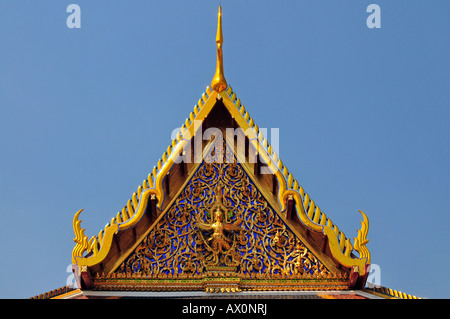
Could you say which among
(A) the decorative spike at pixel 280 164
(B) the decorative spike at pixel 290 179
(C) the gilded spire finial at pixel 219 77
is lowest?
(B) the decorative spike at pixel 290 179

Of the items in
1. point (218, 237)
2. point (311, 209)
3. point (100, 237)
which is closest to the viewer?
point (100, 237)

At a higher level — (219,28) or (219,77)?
(219,28)

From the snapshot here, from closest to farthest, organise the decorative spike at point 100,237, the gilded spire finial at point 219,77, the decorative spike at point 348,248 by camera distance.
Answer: the decorative spike at point 100,237, the decorative spike at point 348,248, the gilded spire finial at point 219,77

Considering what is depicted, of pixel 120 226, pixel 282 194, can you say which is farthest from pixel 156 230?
pixel 282 194

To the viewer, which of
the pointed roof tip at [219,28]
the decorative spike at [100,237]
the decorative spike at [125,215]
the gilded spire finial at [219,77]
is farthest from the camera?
the pointed roof tip at [219,28]

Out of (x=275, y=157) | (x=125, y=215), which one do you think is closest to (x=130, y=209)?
(x=125, y=215)

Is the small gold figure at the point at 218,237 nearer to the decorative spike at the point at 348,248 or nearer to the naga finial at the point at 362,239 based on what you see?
the decorative spike at the point at 348,248

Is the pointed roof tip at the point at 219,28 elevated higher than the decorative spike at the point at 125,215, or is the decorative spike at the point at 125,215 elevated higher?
the pointed roof tip at the point at 219,28

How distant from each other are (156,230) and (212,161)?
Answer: 52.7 inches

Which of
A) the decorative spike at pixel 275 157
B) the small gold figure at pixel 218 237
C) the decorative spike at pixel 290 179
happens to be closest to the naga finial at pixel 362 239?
the decorative spike at pixel 290 179

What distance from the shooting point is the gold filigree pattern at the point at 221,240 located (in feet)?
29.5

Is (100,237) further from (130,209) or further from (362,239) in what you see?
(362,239)

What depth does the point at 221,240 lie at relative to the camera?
908 centimetres
